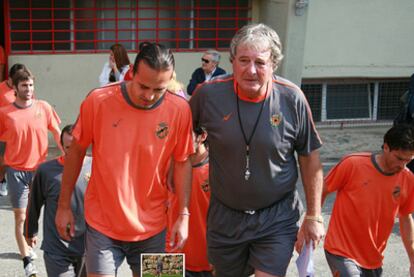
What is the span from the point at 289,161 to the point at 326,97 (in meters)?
8.96

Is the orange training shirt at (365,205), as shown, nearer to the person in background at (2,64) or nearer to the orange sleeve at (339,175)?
the orange sleeve at (339,175)

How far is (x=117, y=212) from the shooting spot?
4316mm

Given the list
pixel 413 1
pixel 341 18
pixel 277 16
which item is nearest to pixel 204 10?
pixel 277 16

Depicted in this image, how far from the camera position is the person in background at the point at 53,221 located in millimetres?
5426

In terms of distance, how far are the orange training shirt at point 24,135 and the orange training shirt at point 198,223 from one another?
2.73m

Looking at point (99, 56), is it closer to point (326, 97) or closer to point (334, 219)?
point (326, 97)

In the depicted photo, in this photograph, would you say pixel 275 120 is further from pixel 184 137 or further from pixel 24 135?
pixel 24 135

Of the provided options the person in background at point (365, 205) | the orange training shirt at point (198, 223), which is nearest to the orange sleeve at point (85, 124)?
the orange training shirt at point (198, 223)

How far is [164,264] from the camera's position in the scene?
4.07 m

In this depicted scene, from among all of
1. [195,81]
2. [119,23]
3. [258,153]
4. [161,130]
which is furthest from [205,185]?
[119,23]

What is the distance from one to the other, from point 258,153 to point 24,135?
3694 millimetres

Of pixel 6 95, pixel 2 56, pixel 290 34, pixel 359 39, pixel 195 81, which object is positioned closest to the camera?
pixel 6 95

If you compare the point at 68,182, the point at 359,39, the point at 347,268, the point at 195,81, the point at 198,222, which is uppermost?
the point at 359,39

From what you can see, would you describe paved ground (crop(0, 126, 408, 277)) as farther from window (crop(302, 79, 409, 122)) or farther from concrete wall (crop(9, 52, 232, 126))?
concrete wall (crop(9, 52, 232, 126))
